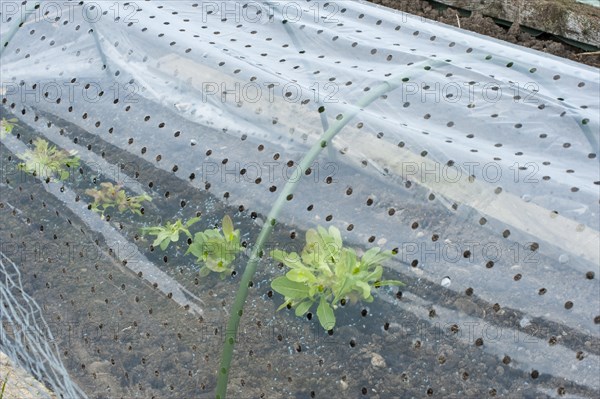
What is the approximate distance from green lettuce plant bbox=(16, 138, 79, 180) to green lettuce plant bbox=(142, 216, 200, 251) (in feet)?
1.22

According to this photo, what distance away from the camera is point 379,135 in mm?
1957

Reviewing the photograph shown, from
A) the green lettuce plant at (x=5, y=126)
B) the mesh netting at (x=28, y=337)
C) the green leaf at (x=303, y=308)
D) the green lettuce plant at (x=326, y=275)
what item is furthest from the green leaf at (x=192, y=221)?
the green lettuce plant at (x=5, y=126)

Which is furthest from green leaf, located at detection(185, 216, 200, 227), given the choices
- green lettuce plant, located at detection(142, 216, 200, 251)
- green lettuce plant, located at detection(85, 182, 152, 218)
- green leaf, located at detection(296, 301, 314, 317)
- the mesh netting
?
the mesh netting

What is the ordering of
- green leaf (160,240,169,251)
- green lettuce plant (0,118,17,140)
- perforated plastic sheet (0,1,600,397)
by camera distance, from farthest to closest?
green lettuce plant (0,118,17,140), green leaf (160,240,169,251), perforated plastic sheet (0,1,600,397)

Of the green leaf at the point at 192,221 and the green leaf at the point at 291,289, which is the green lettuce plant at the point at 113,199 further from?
the green leaf at the point at 291,289

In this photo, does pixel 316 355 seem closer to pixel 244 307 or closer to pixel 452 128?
pixel 244 307

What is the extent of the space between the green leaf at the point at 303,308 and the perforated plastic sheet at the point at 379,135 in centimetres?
17

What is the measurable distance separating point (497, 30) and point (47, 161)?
2.46m

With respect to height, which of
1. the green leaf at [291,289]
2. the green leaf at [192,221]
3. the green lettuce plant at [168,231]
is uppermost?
the green leaf at [192,221]

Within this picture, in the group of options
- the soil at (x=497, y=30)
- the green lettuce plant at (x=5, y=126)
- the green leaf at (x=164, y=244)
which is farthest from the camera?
the soil at (x=497, y=30)

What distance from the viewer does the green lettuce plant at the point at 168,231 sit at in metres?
2.13

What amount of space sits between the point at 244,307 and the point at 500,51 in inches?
37.2

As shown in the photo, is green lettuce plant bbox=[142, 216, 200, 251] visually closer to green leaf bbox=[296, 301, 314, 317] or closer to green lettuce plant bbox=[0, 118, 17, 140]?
green leaf bbox=[296, 301, 314, 317]

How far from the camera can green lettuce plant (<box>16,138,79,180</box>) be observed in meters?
2.40
